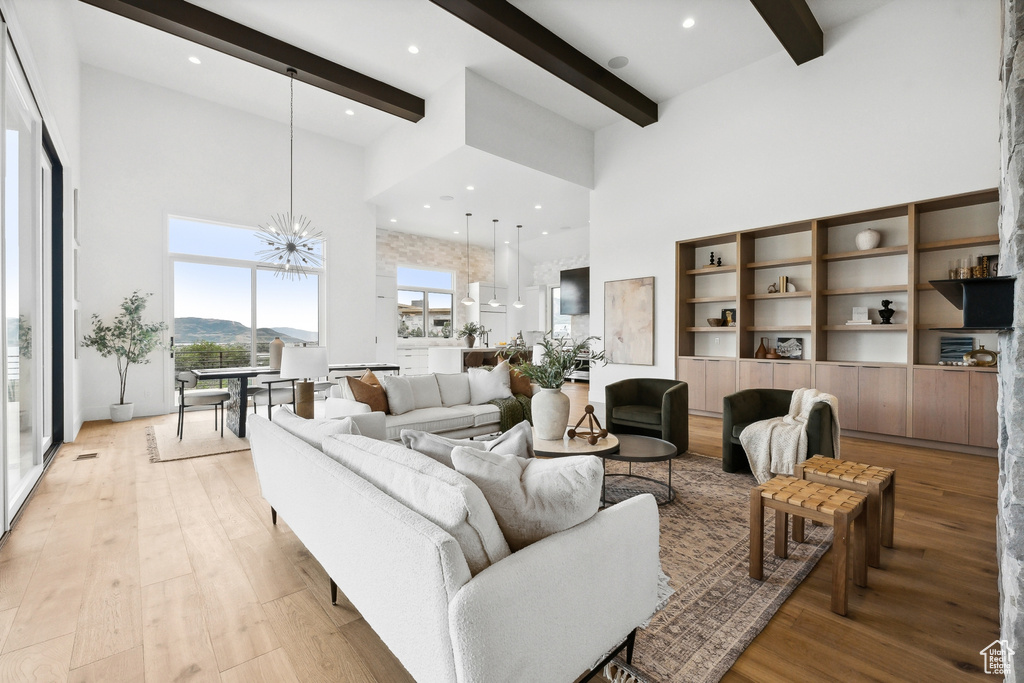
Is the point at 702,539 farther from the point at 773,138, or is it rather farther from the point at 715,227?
the point at 773,138

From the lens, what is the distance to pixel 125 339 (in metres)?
5.62

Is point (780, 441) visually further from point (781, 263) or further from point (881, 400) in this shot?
point (781, 263)

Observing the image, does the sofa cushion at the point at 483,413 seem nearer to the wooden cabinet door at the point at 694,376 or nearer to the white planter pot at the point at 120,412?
the wooden cabinet door at the point at 694,376

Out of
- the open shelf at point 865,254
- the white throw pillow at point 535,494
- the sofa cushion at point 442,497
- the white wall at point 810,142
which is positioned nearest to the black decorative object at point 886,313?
the open shelf at point 865,254

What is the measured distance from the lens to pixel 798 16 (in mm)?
4102

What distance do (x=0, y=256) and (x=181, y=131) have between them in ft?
15.3

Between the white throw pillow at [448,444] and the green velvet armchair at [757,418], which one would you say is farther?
the green velvet armchair at [757,418]

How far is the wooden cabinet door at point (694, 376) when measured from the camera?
5.77 meters

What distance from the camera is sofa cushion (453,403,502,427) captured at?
408cm

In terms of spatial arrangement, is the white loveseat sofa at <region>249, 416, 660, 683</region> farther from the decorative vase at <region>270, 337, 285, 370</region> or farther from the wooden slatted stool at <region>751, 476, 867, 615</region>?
the decorative vase at <region>270, 337, 285, 370</region>

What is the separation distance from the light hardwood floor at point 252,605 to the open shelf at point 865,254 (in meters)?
2.41

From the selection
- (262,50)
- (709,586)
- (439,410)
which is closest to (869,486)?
(709,586)

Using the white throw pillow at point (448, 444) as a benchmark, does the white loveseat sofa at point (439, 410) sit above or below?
below

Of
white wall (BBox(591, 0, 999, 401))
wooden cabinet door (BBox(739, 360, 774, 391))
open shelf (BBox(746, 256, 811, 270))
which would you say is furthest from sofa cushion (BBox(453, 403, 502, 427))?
open shelf (BBox(746, 256, 811, 270))
